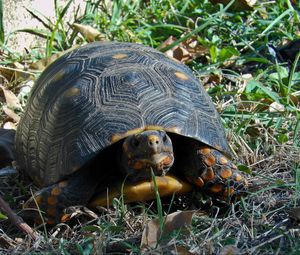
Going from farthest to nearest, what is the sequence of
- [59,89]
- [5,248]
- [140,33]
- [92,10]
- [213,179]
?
[92,10]
[140,33]
[59,89]
[213,179]
[5,248]

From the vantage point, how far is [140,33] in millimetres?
5012

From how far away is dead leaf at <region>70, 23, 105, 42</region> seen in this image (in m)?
4.95

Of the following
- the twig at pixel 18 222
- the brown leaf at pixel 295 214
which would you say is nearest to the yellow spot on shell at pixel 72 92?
the twig at pixel 18 222

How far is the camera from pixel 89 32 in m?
4.96

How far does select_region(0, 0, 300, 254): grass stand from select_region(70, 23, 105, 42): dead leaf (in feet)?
0.13

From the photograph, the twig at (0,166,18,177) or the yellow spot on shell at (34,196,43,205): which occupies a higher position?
the yellow spot on shell at (34,196,43,205)

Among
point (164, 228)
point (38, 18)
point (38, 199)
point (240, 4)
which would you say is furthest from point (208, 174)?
point (240, 4)

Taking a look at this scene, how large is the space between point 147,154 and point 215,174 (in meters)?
0.35

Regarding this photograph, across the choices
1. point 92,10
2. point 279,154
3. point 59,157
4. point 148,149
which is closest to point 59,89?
point 59,157

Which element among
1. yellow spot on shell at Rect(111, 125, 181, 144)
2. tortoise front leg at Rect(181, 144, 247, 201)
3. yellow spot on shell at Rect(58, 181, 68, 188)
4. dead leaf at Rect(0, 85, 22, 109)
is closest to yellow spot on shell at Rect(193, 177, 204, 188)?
tortoise front leg at Rect(181, 144, 247, 201)

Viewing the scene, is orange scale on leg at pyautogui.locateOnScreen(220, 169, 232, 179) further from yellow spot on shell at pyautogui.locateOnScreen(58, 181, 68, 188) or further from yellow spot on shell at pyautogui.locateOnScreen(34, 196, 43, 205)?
yellow spot on shell at pyautogui.locateOnScreen(34, 196, 43, 205)

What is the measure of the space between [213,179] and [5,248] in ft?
2.99

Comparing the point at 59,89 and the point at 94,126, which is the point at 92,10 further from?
the point at 94,126

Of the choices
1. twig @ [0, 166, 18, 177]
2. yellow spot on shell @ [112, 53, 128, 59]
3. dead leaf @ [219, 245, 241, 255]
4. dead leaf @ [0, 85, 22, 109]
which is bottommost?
twig @ [0, 166, 18, 177]
